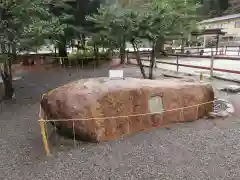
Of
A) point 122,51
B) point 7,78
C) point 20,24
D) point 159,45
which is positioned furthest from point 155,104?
point 159,45

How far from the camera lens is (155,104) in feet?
14.5

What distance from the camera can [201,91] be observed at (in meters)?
4.95

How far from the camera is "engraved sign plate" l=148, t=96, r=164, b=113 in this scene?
4363 millimetres

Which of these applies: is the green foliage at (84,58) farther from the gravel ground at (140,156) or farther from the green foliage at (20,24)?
the gravel ground at (140,156)

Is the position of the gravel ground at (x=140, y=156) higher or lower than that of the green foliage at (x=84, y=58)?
lower

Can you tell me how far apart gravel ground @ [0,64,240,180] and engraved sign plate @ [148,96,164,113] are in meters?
0.39

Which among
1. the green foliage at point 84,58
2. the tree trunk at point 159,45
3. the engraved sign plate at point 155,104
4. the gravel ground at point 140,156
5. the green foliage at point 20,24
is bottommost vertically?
the gravel ground at point 140,156

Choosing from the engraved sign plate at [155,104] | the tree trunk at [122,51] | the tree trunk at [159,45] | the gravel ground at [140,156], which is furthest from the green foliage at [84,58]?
the engraved sign plate at [155,104]

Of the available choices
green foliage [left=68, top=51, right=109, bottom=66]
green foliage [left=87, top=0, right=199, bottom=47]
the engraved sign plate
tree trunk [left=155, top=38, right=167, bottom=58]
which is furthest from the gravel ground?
green foliage [left=68, top=51, right=109, bottom=66]

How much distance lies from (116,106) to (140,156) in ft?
3.08

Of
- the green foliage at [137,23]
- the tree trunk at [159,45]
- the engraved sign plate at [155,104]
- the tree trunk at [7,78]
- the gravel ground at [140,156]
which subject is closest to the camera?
the gravel ground at [140,156]

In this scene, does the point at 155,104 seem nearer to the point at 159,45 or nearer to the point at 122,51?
the point at 122,51

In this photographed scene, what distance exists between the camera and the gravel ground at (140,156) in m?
3.22

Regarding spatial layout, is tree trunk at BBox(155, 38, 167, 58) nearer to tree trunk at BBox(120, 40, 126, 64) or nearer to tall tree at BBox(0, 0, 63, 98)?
tree trunk at BBox(120, 40, 126, 64)
